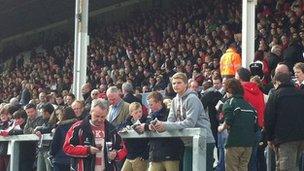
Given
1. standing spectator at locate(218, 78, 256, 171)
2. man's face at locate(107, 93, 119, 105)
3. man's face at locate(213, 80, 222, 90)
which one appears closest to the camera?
standing spectator at locate(218, 78, 256, 171)

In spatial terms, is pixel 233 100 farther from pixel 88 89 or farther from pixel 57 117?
pixel 88 89

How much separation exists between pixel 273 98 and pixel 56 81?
1795 centimetres

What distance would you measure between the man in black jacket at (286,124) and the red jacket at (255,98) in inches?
28.7

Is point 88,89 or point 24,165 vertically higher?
point 88,89

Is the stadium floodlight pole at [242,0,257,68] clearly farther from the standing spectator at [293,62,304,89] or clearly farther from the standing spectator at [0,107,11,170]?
the standing spectator at [0,107,11,170]

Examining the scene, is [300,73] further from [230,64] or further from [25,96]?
[25,96]

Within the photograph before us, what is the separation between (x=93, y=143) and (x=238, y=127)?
1.88m

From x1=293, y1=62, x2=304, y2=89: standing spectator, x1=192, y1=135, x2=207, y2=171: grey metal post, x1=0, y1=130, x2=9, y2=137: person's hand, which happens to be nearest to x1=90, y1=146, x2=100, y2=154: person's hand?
x1=192, y1=135, x2=207, y2=171: grey metal post

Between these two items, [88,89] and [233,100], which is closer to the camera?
[233,100]

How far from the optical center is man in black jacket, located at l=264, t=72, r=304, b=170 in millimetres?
9773

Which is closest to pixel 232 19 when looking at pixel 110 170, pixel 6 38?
pixel 110 170

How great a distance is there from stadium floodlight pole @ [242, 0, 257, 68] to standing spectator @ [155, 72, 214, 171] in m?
3.86

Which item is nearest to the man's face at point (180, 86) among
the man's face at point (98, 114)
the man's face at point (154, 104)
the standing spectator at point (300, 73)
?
the man's face at point (154, 104)

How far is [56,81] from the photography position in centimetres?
2711
